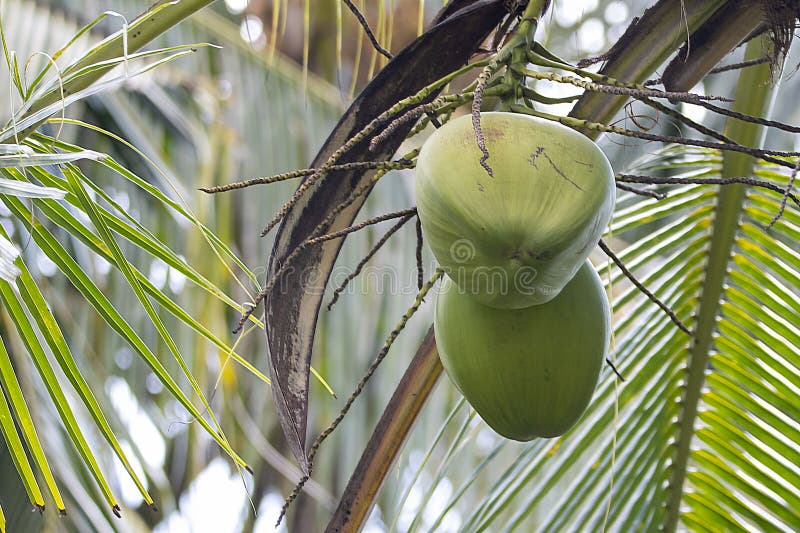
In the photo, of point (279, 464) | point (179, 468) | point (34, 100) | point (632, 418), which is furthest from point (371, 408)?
point (34, 100)

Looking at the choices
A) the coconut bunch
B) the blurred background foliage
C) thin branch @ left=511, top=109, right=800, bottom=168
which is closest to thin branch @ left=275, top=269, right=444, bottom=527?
the coconut bunch

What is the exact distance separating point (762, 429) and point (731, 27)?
0.52m

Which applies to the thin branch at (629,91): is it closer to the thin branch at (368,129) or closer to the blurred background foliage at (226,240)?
the thin branch at (368,129)

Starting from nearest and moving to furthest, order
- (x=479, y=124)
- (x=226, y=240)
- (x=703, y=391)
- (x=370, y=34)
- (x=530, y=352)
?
1. (x=479, y=124)
2. (x=530, y=352)
3. (x=370, y=34)
4. (x=703, y=391)
5. (x=226, y=240)

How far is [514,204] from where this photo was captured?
58 centimetres

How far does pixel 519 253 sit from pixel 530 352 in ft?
0.36

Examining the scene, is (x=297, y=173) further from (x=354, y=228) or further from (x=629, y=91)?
(x=629, y=91)

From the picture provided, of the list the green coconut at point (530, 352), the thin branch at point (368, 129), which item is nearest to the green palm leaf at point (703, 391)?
the green coconut at point (530, 352)

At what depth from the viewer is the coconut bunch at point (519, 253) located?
580 mm

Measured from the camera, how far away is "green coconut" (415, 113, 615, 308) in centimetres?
58

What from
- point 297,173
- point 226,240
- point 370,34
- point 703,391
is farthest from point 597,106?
point 226,240

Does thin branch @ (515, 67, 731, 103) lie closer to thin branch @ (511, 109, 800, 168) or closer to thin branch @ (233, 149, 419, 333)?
thin branch @ (511, 109, 800, 168)

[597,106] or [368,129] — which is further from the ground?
[597,106]

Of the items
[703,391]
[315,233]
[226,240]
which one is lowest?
[315,233]
